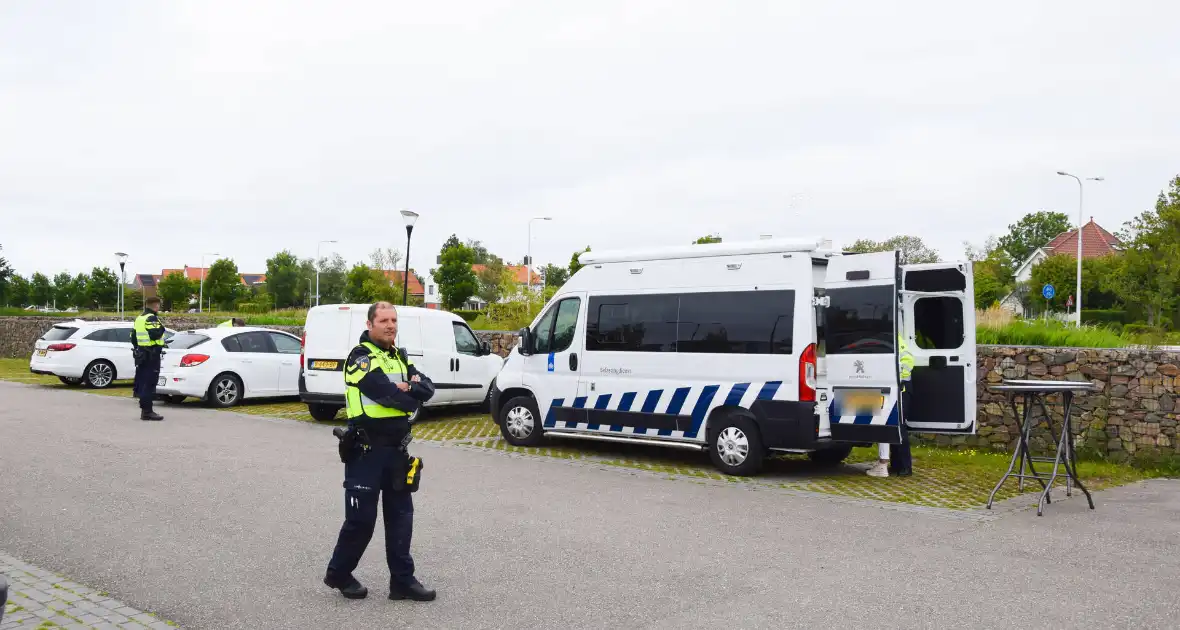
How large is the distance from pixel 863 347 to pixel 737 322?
1.35 metres

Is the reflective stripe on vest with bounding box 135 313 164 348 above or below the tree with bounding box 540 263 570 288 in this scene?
below

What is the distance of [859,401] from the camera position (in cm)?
960

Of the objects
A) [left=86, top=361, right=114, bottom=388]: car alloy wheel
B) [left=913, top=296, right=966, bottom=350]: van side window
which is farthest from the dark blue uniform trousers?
[left=86, top=361, right=114, bottom=388]: car alloy wheel

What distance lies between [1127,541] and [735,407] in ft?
13.1

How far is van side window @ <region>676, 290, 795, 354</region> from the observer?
9.67 meters

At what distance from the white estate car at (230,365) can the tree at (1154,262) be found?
36.4 metres

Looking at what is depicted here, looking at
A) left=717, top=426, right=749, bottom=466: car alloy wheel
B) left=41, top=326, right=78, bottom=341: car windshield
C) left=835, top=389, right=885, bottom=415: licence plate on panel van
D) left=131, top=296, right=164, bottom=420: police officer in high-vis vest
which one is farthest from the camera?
left=41, top=326, right=78, bottom=341: car windshield

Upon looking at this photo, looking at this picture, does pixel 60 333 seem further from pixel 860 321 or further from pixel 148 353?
pixel 860 321

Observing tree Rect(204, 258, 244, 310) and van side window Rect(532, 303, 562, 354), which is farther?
tree Rect(204, 258, 244, 310)

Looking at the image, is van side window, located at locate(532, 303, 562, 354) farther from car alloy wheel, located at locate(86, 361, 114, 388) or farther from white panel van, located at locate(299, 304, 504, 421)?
car alloy wheel, located at locate(86, 361, 114, 388)

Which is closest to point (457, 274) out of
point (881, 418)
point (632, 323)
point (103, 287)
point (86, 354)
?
point (103, 287)

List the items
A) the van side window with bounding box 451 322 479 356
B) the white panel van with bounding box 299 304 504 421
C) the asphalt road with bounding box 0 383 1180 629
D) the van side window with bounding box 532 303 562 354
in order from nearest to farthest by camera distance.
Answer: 1. the asphalt road with bounding box 0 383 1180 629
2. the van side window with bounding box 532 303 562 354
3. the white panel van with bounding box 299 304 504 421
4. the van side window with bounding box 451 322 479 356

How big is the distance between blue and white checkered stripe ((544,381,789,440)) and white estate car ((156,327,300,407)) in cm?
857

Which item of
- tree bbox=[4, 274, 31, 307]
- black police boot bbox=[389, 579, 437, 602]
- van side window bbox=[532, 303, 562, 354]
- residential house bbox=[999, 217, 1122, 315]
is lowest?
black police boot bbox=[389, 579, 437, 602]
